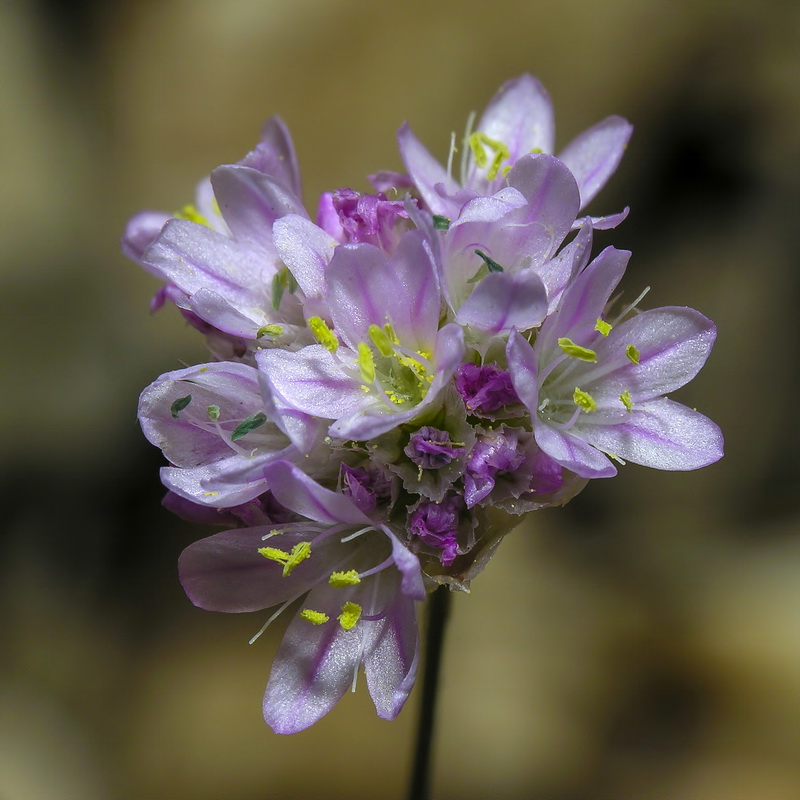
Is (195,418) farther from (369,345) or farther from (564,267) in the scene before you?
(564,267)

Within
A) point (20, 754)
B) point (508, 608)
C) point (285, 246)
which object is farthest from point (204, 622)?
point (285, 246)

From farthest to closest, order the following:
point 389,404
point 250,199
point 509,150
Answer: point 509,150 < point 250,199 < point 389,404

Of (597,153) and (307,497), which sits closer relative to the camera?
(307,497)

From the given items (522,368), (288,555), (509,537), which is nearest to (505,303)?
(522,368)

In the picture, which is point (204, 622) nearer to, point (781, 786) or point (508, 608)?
point (508, 608)

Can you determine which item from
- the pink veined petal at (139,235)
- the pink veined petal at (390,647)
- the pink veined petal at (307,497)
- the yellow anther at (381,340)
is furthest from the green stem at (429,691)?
the pink veined petal at (139,235)
